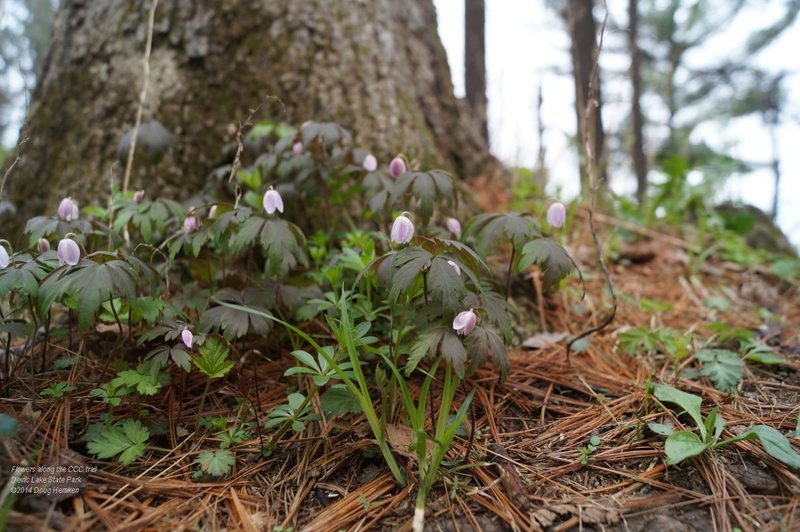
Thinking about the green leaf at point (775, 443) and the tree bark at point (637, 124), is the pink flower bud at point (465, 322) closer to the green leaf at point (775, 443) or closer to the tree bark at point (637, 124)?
the green leaf at point (775, 443)

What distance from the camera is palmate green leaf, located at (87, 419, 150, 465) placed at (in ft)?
4.55

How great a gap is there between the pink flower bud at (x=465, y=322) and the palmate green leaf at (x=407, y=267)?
0.17 m

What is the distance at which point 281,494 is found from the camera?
1.41 meters

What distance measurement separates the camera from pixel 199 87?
2750 mm

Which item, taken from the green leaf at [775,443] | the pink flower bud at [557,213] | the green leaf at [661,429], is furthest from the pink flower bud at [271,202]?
the green leaf at [775,443]

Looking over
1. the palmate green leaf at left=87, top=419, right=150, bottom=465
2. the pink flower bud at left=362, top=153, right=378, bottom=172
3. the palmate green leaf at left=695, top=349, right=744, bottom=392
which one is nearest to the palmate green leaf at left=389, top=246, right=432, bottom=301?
the pink flower bud at left=362, top=153, right=378, bottom=172

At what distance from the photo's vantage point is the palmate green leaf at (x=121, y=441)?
54.6 inches

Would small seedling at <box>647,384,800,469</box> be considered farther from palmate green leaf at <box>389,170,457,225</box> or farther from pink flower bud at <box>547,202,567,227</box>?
palmate green leaf at <box>389,170,457,225</box>

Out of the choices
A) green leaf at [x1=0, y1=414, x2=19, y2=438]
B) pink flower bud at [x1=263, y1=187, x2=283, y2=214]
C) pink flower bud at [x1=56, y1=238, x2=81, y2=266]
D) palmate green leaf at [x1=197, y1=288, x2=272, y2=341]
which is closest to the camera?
→ green leaf at [x1=0, y1=414, x2=19, y2=438]

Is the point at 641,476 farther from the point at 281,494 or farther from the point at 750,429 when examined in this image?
the point at 281,494

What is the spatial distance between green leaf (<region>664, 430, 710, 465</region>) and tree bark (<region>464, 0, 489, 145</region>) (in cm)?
653

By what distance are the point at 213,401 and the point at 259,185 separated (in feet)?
3.27

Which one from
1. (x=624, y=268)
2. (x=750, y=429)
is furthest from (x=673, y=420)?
(x=624, y=268)

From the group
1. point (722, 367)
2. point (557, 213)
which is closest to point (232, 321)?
point (557, 213)
